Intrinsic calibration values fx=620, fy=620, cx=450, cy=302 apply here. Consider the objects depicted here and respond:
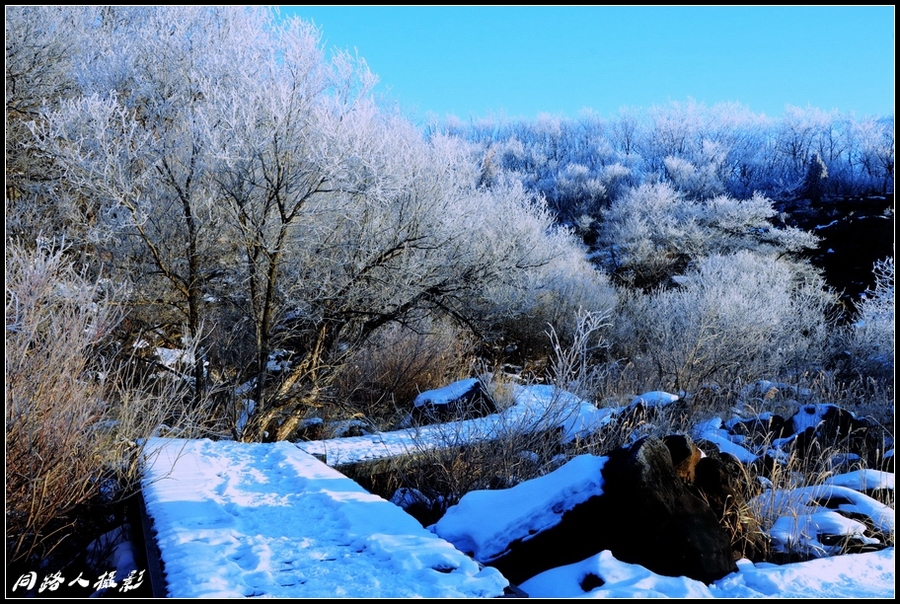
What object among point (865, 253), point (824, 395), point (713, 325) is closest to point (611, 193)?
point (865, 253)

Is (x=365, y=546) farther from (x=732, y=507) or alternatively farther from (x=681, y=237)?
(x=681, y=237)

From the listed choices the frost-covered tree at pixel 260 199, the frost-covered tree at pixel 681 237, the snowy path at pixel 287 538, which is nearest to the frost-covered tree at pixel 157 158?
the frost-covered tree at pixel 260 199

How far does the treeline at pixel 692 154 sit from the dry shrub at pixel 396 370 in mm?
21770

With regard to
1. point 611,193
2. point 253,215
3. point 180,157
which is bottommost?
point 253,215

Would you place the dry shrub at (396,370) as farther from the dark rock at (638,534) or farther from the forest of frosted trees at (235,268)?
the dark rock at (638,534)

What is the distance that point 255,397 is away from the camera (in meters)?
7.21

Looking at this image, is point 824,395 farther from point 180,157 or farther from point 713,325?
point 180,157

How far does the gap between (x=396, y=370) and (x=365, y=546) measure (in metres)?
5.96

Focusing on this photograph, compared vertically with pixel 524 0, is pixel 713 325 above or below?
below

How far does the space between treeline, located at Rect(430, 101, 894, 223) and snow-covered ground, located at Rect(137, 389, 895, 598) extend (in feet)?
90.0

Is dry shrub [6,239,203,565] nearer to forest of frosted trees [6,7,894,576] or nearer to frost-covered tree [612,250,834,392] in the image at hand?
forest of frosted trees [6,7,894,576]

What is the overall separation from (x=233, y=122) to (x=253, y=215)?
109 cm

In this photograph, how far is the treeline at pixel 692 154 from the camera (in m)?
36.9

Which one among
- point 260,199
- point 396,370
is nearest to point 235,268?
point 260,199
